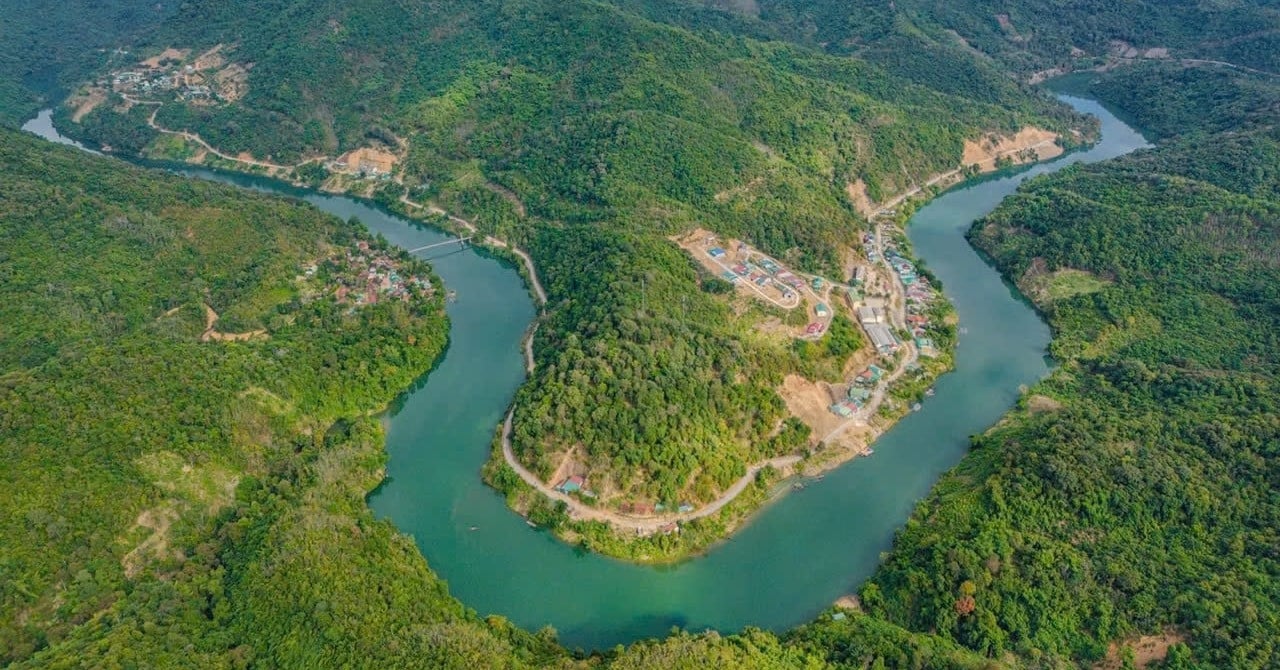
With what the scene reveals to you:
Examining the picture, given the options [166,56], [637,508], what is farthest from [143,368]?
[166,56]

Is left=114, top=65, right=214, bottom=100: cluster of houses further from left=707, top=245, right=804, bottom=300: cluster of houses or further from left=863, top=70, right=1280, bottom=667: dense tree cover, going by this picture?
left=863, top=70, right=1280, bottom=667: dense tree cover

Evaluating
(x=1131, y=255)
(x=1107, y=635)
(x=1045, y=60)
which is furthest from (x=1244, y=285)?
(x=1045, y=60)

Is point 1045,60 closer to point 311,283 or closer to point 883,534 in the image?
point 883,534

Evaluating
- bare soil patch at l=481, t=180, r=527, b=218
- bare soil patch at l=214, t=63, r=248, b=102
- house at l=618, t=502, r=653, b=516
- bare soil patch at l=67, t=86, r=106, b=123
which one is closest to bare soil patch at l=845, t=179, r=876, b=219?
bare soil patch at l=481, t=180, r=527, b=218

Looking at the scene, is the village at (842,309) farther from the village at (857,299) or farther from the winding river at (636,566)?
the winding river at (636,566)

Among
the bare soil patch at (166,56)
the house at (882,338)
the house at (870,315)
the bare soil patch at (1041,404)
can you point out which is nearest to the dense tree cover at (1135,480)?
the bare soil patch at (1041,404)

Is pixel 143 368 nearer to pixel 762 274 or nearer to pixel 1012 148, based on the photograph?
pixel 762 274
